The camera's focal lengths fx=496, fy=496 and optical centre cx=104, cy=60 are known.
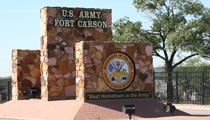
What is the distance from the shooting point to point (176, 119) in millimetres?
18859

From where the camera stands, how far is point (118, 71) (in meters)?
23.4

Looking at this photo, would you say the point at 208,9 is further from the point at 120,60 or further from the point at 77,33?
the point at 120,60

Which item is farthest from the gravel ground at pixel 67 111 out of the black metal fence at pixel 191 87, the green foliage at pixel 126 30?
the green foliage at pixel 126 30

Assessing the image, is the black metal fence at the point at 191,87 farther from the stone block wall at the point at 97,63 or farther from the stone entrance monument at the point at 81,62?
the stone block wall at the point at 97,63

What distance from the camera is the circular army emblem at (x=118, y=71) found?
23281mm

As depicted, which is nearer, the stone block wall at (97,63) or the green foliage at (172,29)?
the stone block wall at (97,63)

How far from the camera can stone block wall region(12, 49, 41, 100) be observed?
30.0 meters

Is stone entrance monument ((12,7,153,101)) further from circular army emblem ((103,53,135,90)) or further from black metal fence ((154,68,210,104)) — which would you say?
black metal fence ((154,68,210,104))

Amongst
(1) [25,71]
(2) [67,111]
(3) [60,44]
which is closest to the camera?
(2) [67,111]

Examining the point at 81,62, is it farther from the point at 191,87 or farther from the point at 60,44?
the point at 191,87

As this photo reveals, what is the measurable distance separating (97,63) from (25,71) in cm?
838

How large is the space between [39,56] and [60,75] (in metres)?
3.86

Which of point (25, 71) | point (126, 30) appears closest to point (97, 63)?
point (25, 71)

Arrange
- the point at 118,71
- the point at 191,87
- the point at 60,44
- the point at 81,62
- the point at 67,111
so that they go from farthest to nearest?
the point at 191,87, the point at 60,44, the point at 118,71, the point at 81,62, the point at 67,111
